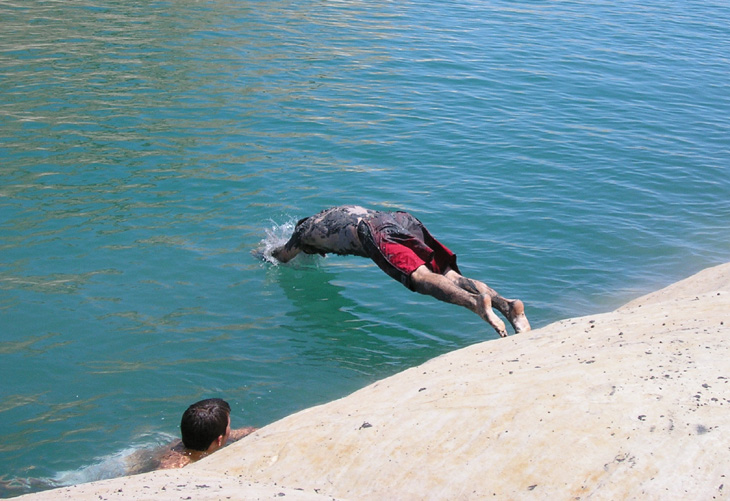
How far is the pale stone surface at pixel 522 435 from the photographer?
3.92m

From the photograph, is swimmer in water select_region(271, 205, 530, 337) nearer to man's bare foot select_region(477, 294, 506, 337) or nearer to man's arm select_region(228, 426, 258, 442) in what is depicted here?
man's bare foot select_region(477, 294, 506, 337)

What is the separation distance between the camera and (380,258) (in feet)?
24.5

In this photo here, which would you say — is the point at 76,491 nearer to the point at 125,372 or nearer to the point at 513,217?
the point at 125,372

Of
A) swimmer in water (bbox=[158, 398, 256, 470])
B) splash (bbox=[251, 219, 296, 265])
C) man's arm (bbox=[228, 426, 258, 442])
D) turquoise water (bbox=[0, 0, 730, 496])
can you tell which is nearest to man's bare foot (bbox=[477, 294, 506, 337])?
turquoise water (bbox=[0, 0, 730, 496])

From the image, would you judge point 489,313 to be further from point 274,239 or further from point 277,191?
point 277,191

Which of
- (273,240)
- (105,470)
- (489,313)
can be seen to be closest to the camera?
(105,470)

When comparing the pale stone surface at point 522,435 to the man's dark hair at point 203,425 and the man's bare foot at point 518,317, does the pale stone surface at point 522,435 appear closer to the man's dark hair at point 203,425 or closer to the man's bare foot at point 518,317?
the man's dark hair at point 203,425

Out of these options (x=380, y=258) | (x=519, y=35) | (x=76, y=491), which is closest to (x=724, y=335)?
(x=380, y=258)

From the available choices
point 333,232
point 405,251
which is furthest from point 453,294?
point 333,232

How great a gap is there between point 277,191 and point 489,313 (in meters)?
5.09

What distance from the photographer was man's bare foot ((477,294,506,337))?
6.51m

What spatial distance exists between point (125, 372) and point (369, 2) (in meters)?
18.9

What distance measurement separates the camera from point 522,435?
14.1 ft

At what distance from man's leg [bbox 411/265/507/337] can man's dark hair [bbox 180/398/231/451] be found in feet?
7.35
